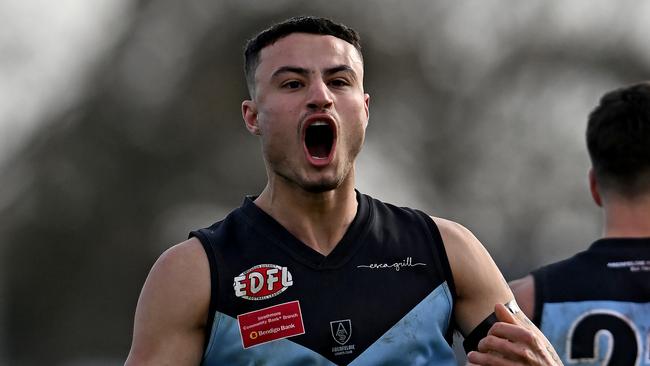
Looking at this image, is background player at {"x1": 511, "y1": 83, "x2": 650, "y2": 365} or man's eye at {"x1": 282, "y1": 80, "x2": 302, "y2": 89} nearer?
man's eye at {"x1": 282, "y1": 80, "x2": 302, "y2": 89}

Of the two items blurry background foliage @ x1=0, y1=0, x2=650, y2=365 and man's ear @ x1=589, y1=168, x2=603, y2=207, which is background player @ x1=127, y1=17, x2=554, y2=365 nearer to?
man's ear @ x1=589, y1=168, x2=603, y2=207

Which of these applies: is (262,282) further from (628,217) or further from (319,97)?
(628,217)

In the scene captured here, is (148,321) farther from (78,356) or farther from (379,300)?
(78,356)

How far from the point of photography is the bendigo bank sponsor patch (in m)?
6.31

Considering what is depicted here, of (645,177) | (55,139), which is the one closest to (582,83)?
(55,139)

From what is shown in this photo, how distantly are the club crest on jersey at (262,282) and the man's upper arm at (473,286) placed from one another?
2.26 ft

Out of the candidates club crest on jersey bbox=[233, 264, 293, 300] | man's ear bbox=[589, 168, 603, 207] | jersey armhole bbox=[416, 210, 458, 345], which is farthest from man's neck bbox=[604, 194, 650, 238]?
club crest on jersey bbox=[233, 264, 293, 300]

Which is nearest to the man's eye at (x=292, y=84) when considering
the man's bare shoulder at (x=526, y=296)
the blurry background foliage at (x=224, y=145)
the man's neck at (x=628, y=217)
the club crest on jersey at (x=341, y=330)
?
the club crest on jersey at (x=341, y=330)

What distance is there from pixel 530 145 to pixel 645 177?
67.3 ft

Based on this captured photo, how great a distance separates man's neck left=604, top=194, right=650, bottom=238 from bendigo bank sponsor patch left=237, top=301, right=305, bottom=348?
158cm

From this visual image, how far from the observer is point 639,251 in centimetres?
698

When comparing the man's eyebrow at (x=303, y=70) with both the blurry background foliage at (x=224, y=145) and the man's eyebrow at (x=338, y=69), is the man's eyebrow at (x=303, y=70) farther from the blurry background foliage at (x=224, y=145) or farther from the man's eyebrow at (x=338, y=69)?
the blurry background foliage at (x=224, y=145)

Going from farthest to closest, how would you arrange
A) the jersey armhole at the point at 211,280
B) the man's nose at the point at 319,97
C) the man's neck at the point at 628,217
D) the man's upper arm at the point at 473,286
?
the man's neck at the point at 628,217, the man's nose at the point at 319,97, the man's upper arm at the point at 473,286, the jersey armhole at the point at 211,280

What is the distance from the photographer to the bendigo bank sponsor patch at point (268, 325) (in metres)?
6.31
